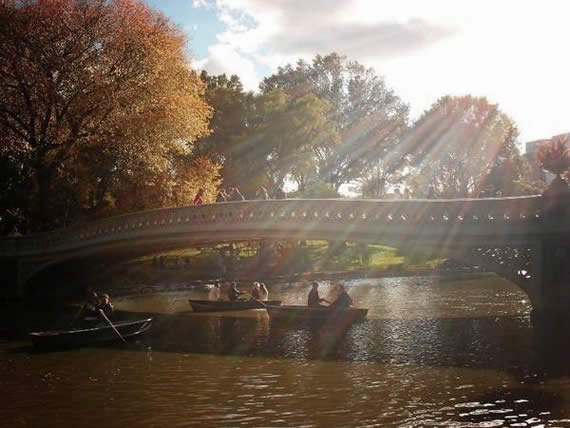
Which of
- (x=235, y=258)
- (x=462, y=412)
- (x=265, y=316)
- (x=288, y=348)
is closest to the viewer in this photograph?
(x=462, y=412)

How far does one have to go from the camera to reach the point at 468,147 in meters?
60.9

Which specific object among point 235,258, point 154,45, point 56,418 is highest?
point 154,45

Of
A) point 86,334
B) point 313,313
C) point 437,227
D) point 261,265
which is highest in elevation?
point 437,227

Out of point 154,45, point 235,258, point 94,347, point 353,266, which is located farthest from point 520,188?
point 94,347

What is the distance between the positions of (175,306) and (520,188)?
34390mm

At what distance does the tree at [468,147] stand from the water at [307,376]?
3892cm

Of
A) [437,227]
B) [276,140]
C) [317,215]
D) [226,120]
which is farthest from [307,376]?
[226,120]

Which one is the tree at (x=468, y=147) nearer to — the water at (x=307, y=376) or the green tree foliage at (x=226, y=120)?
the green tree foliage at (x=226, y=120)

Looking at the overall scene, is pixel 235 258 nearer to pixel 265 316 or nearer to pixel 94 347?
pixel 265 316

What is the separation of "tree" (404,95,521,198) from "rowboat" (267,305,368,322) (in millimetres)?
39840

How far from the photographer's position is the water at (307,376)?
37.8 feet

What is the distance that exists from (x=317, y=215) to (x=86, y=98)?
52.0 feet

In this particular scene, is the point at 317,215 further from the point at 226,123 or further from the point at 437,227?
the point at 226,123

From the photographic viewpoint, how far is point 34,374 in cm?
1570
